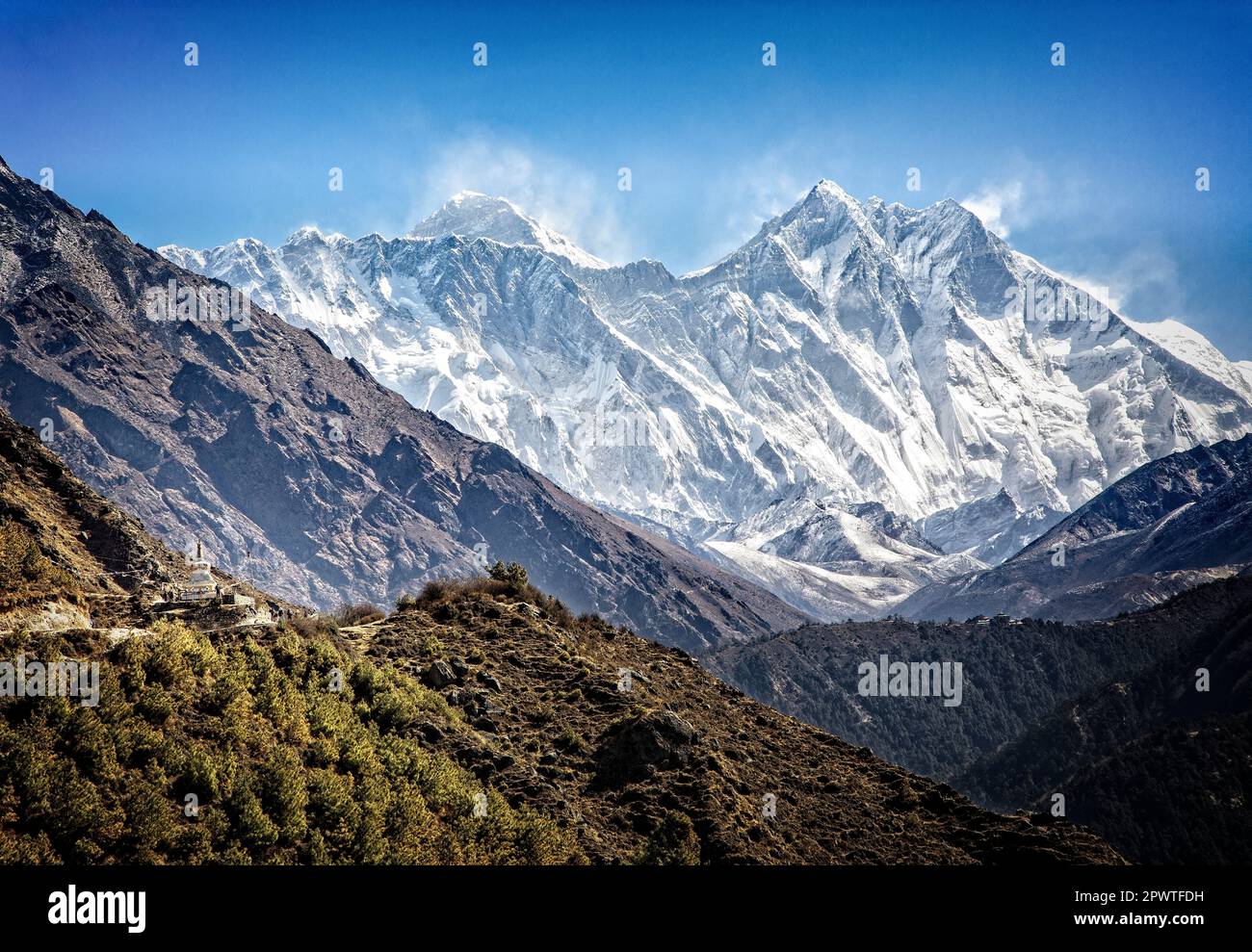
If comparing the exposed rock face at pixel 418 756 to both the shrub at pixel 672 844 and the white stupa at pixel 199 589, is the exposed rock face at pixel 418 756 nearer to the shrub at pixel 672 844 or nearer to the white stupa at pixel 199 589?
the shrub at pixel 672 844

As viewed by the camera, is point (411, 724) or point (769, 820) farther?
point (769, 820)

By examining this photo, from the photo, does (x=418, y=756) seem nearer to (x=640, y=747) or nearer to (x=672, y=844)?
(x=672, y=844)

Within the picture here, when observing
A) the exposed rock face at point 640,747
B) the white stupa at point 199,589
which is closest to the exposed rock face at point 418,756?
the exposed rock face at point 640,747

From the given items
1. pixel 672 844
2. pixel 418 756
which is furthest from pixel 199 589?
pixel 672 844

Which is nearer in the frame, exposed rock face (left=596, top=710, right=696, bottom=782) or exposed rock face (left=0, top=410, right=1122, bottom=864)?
exposed rock face (left=0, top=410, right=1122, bottom=864)

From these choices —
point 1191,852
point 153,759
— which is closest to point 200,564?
point 153,759

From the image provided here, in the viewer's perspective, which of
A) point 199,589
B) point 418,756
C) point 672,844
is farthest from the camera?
point 199,589

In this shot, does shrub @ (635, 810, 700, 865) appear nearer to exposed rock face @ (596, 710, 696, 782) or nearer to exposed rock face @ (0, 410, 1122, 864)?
exposed rock face @ (0, 410, 1122, 864)

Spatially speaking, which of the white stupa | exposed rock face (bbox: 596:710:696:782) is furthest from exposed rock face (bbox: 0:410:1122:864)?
the white stupa

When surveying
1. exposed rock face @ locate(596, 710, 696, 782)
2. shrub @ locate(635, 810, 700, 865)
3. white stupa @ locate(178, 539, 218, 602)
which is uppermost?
white stupa @ locate(178, 539, 218, 602)
